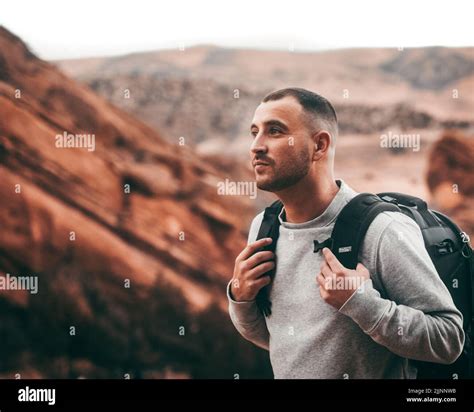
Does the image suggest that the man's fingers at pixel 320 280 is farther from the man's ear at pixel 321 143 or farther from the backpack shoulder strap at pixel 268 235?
the man's ear at pixel 321 143

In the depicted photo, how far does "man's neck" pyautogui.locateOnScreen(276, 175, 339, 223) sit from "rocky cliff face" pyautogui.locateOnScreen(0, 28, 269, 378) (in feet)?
7.20

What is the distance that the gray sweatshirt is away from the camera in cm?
206

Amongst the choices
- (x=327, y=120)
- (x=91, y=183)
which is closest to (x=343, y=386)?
(x=327, y=120)

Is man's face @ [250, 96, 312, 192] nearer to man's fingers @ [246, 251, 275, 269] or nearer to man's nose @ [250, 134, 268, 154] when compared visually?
man's nose @ [250, 134, 268, 154]

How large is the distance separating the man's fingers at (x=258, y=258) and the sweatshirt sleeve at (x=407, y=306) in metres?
0.36

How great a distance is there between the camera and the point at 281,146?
95.8 inches

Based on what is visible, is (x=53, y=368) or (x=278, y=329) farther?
(x=53, y=368)

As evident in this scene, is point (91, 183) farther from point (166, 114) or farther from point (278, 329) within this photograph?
point (278, 329)

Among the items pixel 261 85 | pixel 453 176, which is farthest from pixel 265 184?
pixel 453 176

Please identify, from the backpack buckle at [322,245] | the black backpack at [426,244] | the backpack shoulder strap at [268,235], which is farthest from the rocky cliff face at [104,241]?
the backpack buckle at [322,245]

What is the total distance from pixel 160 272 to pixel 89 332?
712 millimetres

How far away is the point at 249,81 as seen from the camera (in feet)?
15.9

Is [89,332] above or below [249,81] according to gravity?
below

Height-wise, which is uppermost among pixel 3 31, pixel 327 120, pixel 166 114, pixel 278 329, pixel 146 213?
pixel 3 31
